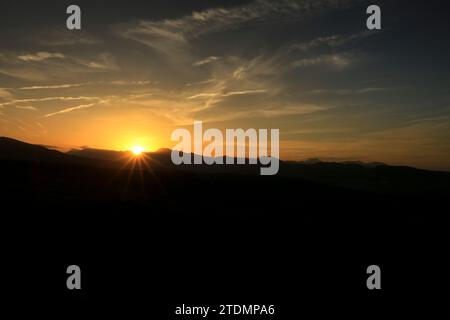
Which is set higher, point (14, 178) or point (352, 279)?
point (14, 178)

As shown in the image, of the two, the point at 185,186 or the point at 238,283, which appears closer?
the point at 238,283

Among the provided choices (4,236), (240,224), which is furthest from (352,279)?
(4,236)

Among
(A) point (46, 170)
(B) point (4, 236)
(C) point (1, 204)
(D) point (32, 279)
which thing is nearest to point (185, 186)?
(A) point (46, 170)

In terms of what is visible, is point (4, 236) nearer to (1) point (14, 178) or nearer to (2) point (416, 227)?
(1) point (14, 178)

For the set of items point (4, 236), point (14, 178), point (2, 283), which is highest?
point (14, 178)

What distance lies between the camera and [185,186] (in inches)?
1710
